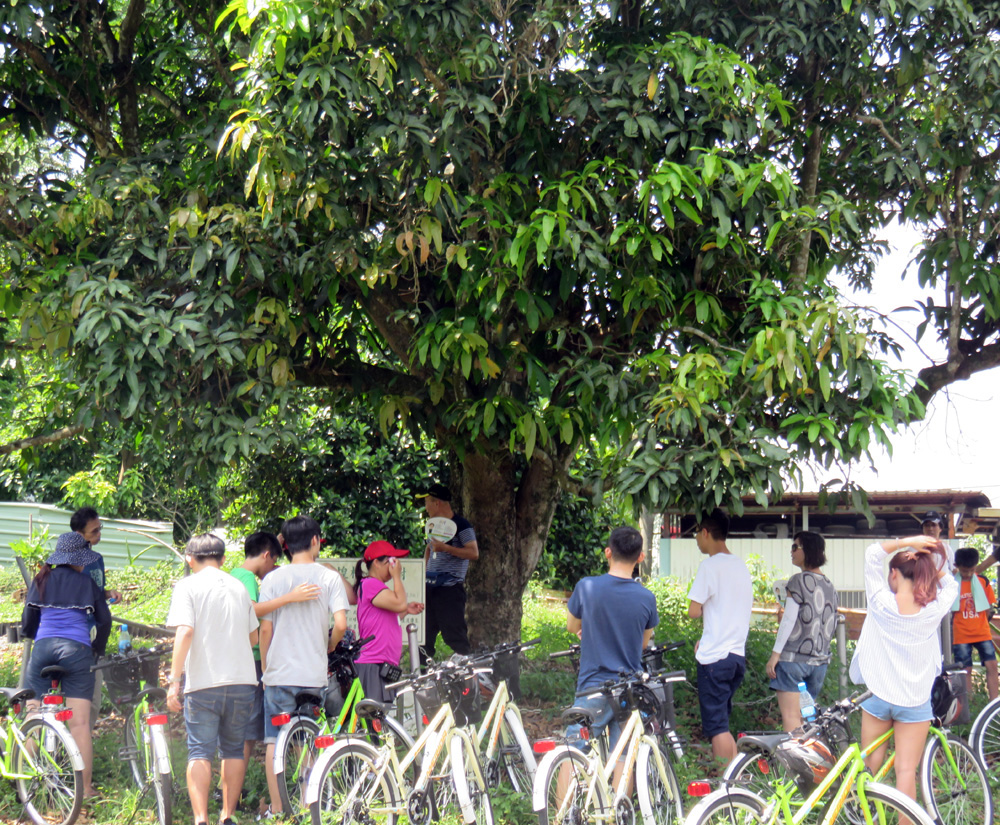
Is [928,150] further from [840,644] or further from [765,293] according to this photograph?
[840,644]

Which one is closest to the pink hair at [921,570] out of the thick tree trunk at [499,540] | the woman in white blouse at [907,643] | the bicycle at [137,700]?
the woman in white blouse at [907,643]

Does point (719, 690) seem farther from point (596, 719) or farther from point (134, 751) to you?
point (134, 751)

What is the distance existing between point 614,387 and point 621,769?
2.09 metres

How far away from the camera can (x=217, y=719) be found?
5.12 m

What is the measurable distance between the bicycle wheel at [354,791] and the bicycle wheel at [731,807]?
4.87ft

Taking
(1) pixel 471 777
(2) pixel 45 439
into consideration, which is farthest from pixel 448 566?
(2) pixel 45 439

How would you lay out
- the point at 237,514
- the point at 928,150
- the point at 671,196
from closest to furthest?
the point at 671,196
the point at 928,150
the point at 237,514

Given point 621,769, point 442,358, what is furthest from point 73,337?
point 621,769

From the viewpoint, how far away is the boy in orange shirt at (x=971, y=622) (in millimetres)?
7773

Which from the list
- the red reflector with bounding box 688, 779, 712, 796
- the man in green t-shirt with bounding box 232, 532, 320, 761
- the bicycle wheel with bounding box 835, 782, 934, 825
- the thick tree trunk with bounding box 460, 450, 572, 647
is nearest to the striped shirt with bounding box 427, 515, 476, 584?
the thick tree trunk with bounding box 460, 450, 572, 647

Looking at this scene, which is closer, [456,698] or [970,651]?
[456,698]

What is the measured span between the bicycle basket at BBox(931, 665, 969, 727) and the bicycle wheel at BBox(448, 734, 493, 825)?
7.75 ft

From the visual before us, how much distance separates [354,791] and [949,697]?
10.1 ft

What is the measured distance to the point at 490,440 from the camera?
6.74 metres
